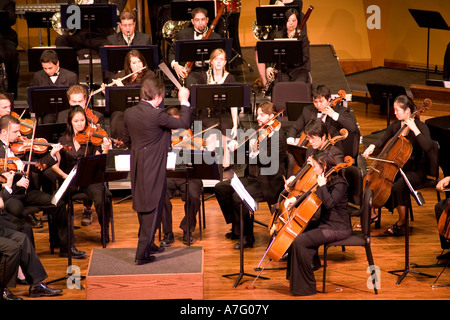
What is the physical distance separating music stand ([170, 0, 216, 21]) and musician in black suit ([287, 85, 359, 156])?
216cm

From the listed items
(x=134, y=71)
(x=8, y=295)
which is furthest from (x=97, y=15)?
(x=8, y=295)

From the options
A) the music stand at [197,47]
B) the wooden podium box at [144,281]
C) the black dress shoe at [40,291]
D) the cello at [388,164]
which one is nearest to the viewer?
the wooden podium box at [144,281]

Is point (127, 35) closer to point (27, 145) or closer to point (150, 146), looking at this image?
point (27, 145)

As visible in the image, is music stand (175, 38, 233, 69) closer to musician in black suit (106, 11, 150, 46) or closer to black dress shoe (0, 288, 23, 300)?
musician in black suit (106, 11, 150, 46)

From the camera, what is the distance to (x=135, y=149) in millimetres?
4691

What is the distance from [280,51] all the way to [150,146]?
10.5 ft

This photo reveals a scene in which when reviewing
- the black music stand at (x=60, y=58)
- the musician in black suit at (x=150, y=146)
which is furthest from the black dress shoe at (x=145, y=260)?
the black music stand at (x=60, y=58)

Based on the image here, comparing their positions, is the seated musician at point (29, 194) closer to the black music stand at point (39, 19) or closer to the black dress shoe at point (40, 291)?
the black dress shoe at point (40, 291)

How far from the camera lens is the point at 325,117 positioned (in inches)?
251

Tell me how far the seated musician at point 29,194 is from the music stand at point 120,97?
802 millimetres

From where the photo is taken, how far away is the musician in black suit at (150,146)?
4629mm

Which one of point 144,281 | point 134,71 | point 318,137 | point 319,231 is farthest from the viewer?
point 134,71

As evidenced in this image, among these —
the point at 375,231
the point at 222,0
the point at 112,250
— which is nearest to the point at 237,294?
the point at 112,250

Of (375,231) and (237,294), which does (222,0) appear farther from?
(237,294)
